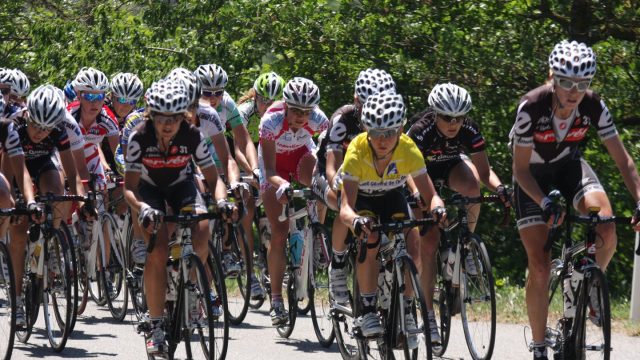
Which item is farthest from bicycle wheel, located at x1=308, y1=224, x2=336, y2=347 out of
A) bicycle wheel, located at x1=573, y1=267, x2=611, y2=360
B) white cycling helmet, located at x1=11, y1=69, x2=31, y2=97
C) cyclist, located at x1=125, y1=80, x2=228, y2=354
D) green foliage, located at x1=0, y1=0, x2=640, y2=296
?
green foliage, located at x1=0, y1=0, x2=640, y2=296

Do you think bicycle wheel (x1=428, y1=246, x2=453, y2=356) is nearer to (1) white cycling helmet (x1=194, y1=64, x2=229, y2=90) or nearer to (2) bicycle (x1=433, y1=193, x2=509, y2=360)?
(2) bicycle (x1=433, y1=193, x2=509, y2=360)

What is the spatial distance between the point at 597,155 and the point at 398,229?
614cm

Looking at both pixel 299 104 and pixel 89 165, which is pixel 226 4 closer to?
pixel 89 165

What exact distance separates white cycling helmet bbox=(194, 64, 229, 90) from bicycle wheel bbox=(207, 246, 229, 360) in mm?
3201

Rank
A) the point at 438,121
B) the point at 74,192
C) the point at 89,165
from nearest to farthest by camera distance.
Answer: the point at 438,121 → the point at 74,192 → the point at 89,165

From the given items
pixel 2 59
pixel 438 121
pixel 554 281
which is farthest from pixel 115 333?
pixel 2 59

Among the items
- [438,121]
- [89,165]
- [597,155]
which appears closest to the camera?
[438,121]

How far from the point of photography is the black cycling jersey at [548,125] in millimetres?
7891

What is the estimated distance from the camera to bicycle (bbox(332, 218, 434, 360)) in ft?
25.5

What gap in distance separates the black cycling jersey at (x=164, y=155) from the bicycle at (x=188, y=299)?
1.21 ft

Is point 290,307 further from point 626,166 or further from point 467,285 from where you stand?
point 626,166

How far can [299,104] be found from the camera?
1026 centimetres

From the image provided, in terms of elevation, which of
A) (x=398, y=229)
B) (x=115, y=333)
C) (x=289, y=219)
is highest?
(x=398, y=229)

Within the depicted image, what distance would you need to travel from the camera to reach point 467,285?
356 inches
